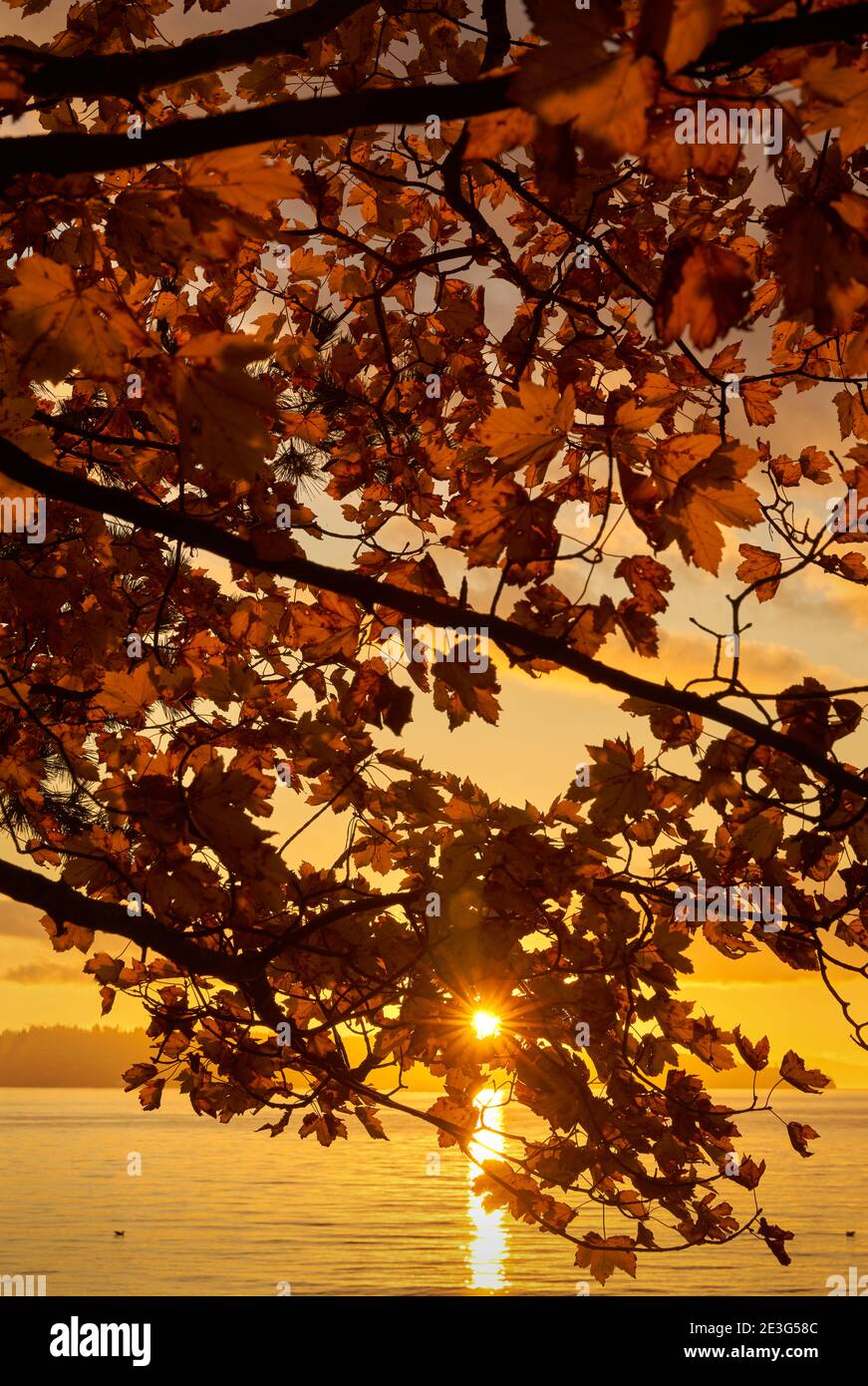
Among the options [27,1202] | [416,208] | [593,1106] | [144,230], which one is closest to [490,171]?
[416,208]

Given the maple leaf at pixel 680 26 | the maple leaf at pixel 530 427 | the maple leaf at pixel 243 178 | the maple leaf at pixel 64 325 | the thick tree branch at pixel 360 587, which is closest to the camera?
the maple leaf at pixel 680 26

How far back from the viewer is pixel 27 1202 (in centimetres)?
6825

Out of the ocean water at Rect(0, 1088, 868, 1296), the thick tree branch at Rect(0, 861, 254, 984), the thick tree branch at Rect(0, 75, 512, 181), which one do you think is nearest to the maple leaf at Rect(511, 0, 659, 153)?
the thick tree branch at Rect(0, 75, 512, 181)

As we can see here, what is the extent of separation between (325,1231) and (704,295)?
6449cm

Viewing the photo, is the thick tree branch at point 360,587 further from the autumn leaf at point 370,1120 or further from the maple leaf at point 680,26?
the autumn leaf at point 370,1120

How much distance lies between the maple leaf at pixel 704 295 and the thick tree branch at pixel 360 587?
0.57 metres

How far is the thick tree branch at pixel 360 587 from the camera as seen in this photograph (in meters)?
1.86

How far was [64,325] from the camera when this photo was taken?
174 cm

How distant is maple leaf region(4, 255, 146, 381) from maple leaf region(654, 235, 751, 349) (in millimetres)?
807

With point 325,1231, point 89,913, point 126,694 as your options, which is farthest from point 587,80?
point 325,1231

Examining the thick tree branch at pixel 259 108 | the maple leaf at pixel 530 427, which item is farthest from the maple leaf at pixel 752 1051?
the thick tree branch at pixel 259 108

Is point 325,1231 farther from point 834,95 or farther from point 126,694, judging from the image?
point 834,95

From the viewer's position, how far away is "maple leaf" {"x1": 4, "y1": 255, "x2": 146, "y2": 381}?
1724 millimetres
